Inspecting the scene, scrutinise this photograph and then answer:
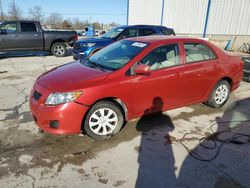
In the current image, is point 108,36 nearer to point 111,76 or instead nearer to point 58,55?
point 58,55

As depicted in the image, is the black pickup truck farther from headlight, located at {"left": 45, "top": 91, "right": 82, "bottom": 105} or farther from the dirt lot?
headlight, located at {"left": 45, "top": 91, "right": 82, "bottom": 105}

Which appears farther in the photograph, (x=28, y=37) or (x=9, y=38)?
(x=28, y=37)

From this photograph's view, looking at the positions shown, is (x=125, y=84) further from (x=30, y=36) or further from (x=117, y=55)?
(x=30, y=36)

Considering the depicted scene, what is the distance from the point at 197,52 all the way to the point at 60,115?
2.95 m

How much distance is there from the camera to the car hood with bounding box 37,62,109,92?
3398mm

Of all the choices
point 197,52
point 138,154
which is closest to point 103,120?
point 138,154

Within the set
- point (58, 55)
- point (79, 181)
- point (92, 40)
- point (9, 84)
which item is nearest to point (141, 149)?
point (79, 181)

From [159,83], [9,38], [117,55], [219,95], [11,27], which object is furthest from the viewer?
[11,27]

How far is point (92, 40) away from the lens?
365 inches

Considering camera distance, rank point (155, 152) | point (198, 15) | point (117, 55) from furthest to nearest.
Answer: point (198, 15) < point (117, 55) < point (155, 152)

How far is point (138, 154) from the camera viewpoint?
334 centimetres

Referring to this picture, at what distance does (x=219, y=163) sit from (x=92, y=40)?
24.1 ft

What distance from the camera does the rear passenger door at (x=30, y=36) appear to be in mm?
11336

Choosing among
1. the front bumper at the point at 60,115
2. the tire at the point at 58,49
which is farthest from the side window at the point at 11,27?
the front bumper at the point at 60,115
